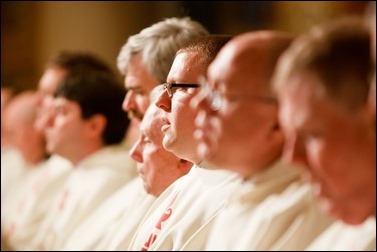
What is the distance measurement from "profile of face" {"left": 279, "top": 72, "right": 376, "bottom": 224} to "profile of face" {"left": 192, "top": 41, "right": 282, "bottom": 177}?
8 centimetres

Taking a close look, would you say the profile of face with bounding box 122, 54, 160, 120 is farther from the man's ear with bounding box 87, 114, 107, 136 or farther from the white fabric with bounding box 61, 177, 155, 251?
the man's ear with bounding box 87, 114, 107, 136

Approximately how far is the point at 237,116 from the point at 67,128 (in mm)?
2395

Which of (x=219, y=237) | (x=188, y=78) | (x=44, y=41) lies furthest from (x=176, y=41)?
(x=44, y=41)

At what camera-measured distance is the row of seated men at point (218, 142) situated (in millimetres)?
1387

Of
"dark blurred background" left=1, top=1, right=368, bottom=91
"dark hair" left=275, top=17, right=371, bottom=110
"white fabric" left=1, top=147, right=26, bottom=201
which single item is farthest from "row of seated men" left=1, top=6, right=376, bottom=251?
"white fabric" left=1, top=147, right=26, bottom=201

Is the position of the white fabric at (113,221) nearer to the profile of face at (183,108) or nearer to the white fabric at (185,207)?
the white fabric at (185,207)

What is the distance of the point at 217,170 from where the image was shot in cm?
209

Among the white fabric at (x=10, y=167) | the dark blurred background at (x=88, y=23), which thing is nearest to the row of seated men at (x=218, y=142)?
the dark blurred background at (x=88, y=23)

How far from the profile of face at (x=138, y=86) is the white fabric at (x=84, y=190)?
2.43ft

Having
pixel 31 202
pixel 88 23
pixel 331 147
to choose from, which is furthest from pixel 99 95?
pixel 331 147

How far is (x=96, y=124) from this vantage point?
3873 millimetres

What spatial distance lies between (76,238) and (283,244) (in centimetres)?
193

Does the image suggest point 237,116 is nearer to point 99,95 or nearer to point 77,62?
point 99,95

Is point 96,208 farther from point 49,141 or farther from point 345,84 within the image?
point 345,84
